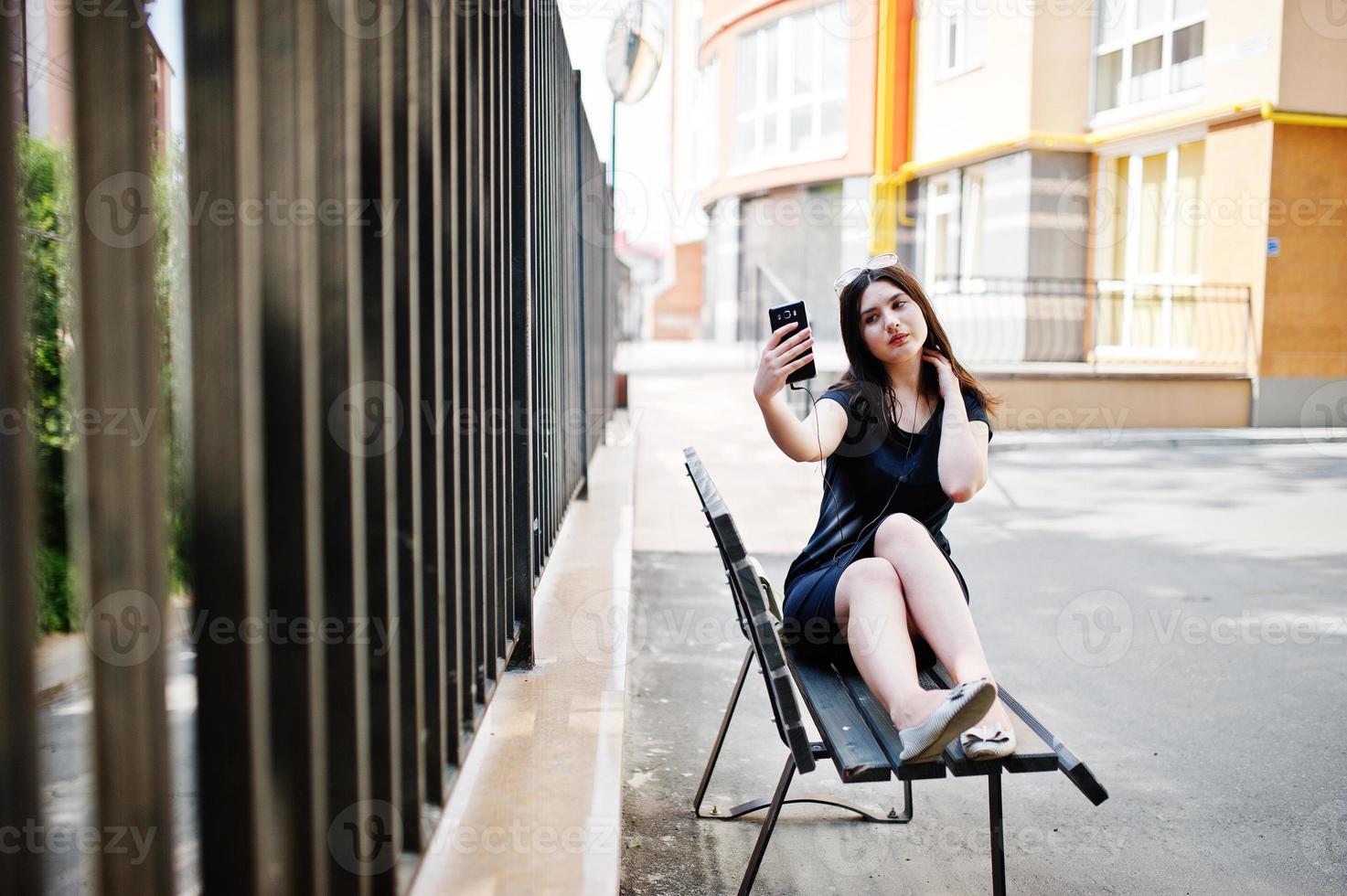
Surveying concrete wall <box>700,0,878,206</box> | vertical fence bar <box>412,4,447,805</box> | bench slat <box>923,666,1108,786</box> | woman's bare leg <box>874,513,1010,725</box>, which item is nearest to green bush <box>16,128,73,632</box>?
vertical fence bar <box>412,4,447,805</box>

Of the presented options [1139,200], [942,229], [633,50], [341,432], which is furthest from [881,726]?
[942,229]

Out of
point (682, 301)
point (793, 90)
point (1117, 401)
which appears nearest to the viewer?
point (1117, 401)

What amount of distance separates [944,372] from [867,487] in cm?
41

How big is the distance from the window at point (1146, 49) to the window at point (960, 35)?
5.85 feet

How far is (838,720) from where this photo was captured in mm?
2525

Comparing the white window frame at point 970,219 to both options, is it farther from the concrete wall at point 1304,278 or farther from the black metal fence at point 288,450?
the black metal fence at point 288,450

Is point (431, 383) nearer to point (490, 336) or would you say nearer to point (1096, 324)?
point (490, 336)

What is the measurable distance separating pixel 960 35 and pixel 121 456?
1794 cm

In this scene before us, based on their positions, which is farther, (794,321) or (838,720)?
(794,321)

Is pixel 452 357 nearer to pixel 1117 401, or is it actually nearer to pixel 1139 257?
pixel 1117 401

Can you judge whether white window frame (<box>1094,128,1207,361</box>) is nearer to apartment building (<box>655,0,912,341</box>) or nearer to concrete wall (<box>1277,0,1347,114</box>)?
concrete wall (<box>1277,0,1347,114</box>)

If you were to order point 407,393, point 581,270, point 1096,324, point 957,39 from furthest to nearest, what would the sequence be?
point 957,39
point 1096,324
point 581,270
point 407,393

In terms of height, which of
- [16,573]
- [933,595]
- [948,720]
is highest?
[16,573]

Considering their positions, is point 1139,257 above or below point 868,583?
above
